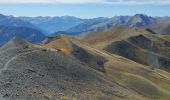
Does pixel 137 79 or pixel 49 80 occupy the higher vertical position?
pixel 49 80

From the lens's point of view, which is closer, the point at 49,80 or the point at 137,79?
the point at 49,80

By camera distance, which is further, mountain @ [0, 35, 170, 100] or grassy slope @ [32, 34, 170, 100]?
grassy slope @ [32, 34, 170, 100]

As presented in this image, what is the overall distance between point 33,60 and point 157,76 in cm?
7440

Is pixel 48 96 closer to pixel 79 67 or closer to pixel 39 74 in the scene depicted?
pixel 39 74

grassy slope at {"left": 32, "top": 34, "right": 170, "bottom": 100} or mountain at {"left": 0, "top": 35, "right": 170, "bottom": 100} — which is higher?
mountain at {"left": 0, "top": 35, "right": 170, "bottom": 100}

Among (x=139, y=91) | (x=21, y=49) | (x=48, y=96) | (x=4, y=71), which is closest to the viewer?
(x=48, y=96)

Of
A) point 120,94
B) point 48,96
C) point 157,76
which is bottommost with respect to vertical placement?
point 157,76

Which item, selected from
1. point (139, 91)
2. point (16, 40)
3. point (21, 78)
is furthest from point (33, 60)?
point (16, 40)

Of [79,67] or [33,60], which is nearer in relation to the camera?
[33,60]

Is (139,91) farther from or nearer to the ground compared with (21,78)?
nearer to the ground

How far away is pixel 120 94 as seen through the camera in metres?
96.4

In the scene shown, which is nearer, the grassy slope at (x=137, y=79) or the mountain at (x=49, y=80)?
the mountain at (x=49, y=80)

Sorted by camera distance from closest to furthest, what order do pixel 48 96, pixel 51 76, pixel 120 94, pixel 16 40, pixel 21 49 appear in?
pixel 48 96 < pixel 51 76 < pixel 120 94 < pixel 21 49 < pixel 16 40

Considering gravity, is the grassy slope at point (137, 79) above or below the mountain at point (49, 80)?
below
